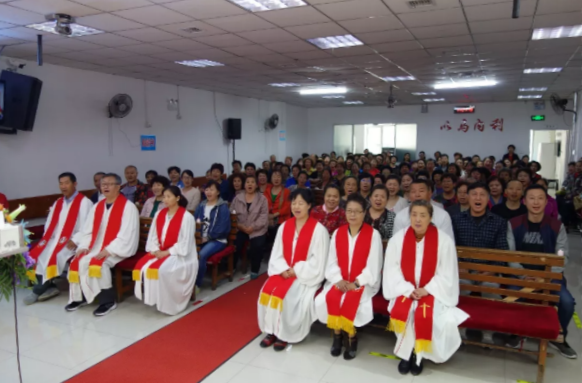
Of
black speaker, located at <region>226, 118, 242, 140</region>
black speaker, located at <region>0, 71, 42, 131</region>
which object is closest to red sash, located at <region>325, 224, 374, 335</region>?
black speaker, located at <region>0, 71, 42, 131</region>

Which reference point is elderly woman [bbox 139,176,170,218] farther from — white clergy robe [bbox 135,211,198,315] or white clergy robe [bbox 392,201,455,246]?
white clergy robe [bbox 392,201,455,246]

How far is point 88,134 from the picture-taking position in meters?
7.59

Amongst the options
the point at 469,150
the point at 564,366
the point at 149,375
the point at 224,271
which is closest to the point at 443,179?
the point at 564,366

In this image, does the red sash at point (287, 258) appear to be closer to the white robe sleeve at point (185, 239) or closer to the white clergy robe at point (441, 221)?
the white clergy robe at point (441, 221)

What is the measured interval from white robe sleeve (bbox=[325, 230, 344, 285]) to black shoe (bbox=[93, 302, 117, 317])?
7.65ft

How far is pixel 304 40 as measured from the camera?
5516 millimetres

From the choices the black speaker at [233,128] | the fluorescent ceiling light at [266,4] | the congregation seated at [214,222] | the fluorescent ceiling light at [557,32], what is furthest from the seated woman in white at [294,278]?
the black speaker at [233,128]

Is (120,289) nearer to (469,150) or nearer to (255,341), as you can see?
(255,341)

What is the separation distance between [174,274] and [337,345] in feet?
5.80

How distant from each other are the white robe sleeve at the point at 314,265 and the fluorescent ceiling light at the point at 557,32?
12.7ft

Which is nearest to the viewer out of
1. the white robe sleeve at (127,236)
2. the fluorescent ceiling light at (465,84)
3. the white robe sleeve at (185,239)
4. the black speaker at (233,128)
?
the white robe sleeve at (185,239)

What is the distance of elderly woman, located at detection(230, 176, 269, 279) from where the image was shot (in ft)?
17.2

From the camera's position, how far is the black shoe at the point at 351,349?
130 inches

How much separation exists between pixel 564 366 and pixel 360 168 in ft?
23.2
